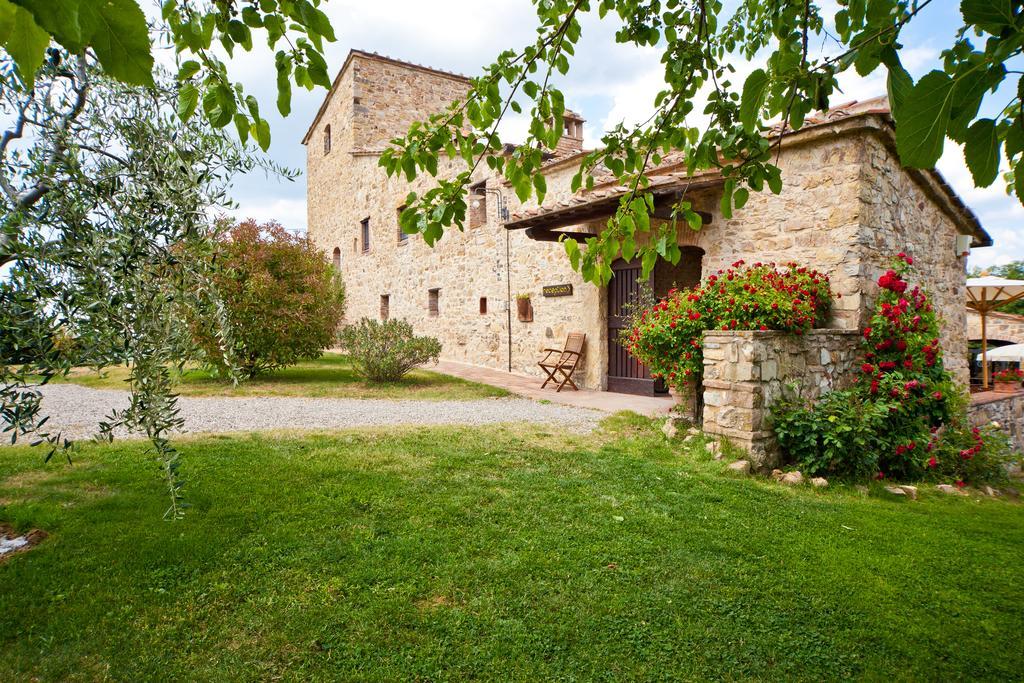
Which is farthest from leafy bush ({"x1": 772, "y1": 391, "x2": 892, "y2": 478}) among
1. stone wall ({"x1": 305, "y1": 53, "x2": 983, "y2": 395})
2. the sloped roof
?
the sloped roof

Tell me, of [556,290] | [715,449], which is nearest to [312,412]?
[556,290]

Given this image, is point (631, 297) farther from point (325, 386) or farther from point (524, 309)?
point (325, 386)

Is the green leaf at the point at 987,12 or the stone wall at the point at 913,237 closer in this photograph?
the green leaf at the point at 987,12

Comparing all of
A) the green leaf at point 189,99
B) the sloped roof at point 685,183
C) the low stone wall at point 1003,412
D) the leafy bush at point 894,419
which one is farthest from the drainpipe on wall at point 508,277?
the green leaf at point 189,99

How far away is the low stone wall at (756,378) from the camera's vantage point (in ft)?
15.7

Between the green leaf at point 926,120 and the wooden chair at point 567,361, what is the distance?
793 centimetres

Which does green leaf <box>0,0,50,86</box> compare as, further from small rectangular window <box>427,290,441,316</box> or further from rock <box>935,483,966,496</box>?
small rectangular window <box>427,290,441,316</box>

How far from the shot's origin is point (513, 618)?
7.75 feet

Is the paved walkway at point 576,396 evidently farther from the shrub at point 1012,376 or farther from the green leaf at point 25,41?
the green leaf at point 25,41

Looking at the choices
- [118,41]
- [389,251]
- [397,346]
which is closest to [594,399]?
[397,346]

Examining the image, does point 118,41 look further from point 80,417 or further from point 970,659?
point 80,417

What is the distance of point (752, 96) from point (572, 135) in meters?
12.3

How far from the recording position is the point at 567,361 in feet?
30.7

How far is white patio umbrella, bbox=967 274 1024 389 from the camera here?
9.55m
